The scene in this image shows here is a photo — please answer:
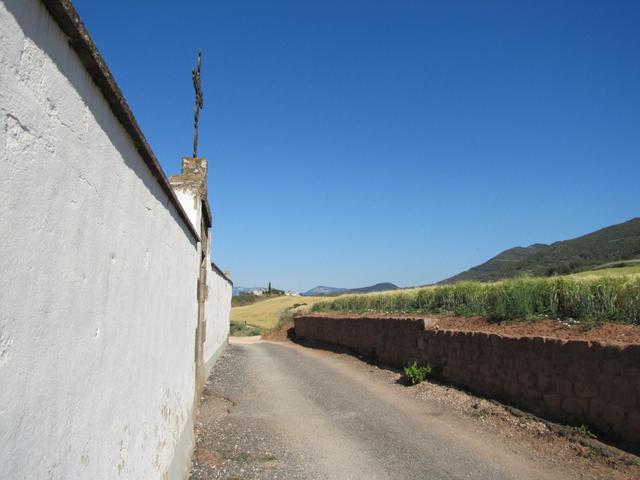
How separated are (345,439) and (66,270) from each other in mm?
6171

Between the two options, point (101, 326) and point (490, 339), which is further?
point (490, 339)

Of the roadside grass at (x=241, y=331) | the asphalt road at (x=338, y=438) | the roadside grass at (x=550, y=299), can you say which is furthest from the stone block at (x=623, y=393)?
the roadside grass at (x=241, y=331)

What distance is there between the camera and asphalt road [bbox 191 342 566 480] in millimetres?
6117

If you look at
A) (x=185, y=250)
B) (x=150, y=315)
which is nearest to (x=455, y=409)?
(x=185, y=250)

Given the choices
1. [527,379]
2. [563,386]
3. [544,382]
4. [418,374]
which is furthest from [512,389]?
[418,374]

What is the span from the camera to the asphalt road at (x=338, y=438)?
6117mm

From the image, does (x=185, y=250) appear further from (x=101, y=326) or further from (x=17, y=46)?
(x=17, y=46)

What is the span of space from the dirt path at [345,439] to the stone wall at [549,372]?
944 mm

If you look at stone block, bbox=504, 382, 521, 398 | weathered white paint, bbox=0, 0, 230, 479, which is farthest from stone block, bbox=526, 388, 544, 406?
weathered white paint, bbox=0, 0, 230, 479

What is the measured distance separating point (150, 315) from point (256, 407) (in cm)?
607

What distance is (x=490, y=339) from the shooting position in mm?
9453

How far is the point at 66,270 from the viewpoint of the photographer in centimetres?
223

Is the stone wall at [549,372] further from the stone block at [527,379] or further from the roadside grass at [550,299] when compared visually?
the roadside grass at [550,299]

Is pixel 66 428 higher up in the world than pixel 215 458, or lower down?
higher up
